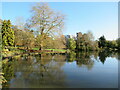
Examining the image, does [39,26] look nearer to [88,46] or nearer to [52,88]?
[52,88]

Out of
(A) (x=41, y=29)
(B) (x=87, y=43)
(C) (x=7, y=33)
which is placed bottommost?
(B) (x=87, y=43)

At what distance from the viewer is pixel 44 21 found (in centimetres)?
1791

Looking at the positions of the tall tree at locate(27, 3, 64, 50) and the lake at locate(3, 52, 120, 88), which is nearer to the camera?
the lake at locate(3, 52, 120, 88)

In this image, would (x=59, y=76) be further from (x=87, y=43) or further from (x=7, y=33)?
(x=87, y=43)

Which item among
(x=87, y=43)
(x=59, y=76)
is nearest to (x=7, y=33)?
(x=59, y=76)

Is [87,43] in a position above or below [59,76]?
above

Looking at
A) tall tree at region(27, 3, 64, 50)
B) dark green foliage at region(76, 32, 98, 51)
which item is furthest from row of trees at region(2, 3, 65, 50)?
dark green foliage at region(76, 32, 98, 51)

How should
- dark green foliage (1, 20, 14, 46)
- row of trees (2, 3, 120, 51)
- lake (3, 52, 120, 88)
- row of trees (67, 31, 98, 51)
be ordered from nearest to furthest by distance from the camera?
lake (3, 52, 120, 88)
dark green foliage (1, 20, 14, 46)
row of trees (2, 3, 120, 51)
row of trees (67, 31, 98, 51)

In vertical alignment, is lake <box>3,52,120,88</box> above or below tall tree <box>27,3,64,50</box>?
below

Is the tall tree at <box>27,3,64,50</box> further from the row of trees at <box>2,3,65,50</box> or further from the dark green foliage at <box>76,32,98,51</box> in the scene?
the dark green foliage at <box>76,32,98,51</box>

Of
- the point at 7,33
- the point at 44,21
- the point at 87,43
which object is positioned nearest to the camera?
the point at 7,33

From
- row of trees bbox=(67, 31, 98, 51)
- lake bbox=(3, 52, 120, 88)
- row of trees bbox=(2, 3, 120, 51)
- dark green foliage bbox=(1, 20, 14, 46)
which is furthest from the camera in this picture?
row of trees bbox=(67, 31, 98, 51)

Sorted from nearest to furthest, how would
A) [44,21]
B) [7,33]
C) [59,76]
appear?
[59,76] < [7,33] < [44,21]

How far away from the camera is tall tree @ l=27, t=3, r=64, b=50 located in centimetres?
1725
